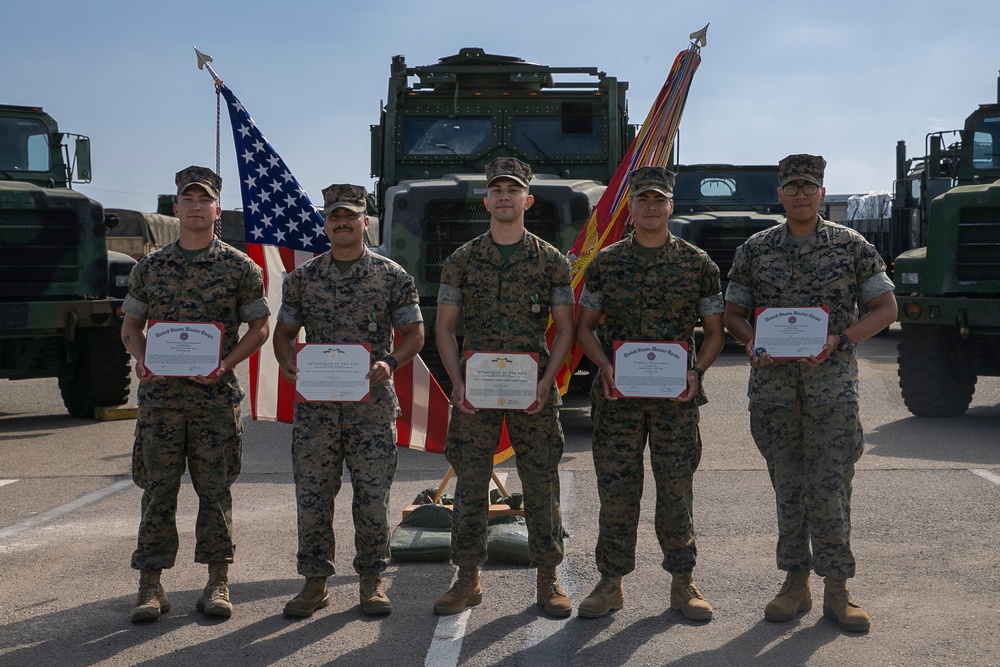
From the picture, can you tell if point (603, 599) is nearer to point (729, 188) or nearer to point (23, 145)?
point (23, 145)

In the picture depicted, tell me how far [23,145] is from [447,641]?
855 cm

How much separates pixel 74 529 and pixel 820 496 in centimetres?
400

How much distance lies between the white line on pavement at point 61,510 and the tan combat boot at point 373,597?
7.92 feet

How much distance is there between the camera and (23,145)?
11.5 meters

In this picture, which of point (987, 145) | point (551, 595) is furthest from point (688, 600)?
point (987, 145)

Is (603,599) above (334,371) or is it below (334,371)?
below

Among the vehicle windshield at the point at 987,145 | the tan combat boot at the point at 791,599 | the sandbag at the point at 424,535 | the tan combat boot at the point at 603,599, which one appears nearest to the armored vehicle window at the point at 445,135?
the vehicle windshield at the point at 987,145

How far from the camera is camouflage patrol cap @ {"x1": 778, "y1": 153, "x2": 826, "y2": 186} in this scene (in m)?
4.91

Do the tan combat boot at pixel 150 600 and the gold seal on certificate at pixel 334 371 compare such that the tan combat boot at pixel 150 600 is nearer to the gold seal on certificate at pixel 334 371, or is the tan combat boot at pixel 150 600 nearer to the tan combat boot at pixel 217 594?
the tan combat boot at pixel 217 594

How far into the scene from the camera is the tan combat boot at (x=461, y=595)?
16.6 ft

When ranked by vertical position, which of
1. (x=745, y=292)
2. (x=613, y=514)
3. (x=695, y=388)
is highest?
(x=745, y=292)

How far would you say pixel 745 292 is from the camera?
510 centimetres

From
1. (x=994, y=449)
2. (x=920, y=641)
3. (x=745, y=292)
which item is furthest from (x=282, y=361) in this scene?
(x=994, y=449)

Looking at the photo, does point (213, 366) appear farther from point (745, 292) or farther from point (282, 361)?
point (745, 292)
